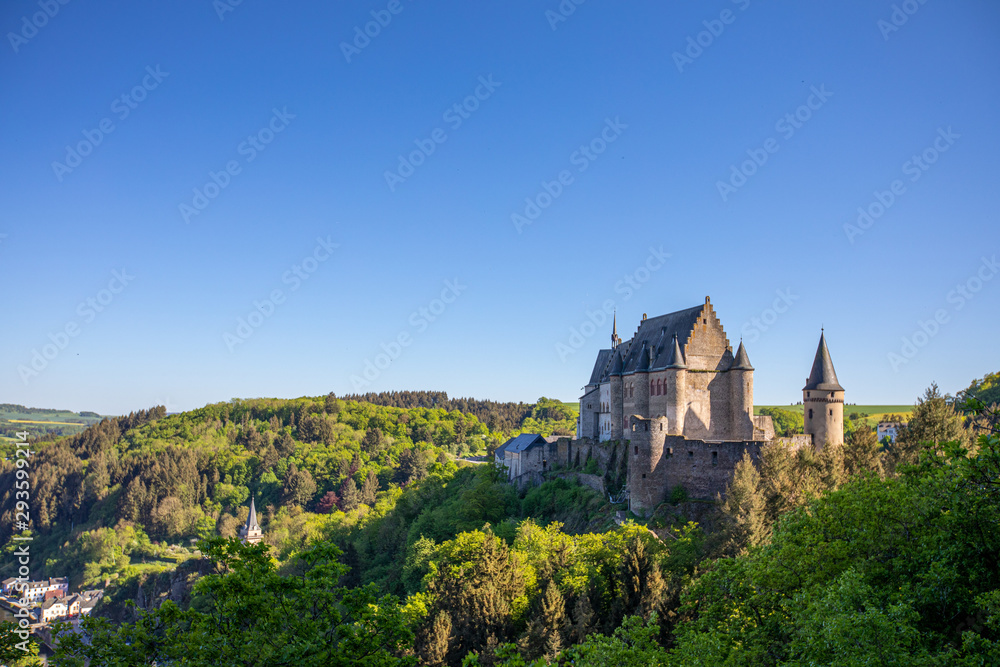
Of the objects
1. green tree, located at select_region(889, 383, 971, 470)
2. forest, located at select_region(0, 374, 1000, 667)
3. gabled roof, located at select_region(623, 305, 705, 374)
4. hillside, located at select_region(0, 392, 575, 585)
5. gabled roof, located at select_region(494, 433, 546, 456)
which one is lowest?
hillside, located at select_region(0, 392, 575, 585)

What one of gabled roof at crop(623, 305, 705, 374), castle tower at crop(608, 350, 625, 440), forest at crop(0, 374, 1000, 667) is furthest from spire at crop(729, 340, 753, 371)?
castle tower at crop(608, 350, 625, 440)

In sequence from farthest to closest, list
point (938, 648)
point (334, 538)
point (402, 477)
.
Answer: point (402, 477)
point (334, 538)
point (938, 648)

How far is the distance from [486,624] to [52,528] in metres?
152

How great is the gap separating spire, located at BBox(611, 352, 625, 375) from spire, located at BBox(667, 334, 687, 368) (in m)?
7.29

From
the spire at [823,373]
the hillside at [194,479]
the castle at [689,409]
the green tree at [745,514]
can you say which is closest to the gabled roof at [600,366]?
the castle at [689,409]

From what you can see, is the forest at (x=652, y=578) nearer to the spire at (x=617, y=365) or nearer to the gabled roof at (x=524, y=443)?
the gabled roof at (x=524, y=443)

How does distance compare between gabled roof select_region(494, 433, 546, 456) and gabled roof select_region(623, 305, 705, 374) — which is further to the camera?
gabled roof select_region(494, 433, 546, 456)

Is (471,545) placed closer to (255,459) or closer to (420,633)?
(420,633)

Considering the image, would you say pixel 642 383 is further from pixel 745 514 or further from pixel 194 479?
pixel 194 479

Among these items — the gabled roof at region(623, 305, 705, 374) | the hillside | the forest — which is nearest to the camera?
the forest

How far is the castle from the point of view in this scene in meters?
44.6

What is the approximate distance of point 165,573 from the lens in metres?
112

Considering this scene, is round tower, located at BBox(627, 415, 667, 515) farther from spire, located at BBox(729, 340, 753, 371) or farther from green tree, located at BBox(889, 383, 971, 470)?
green tree, located at BBox(889, 383, 971, 470)

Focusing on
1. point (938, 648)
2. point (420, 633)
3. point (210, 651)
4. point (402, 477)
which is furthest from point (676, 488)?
point (402, 477)
